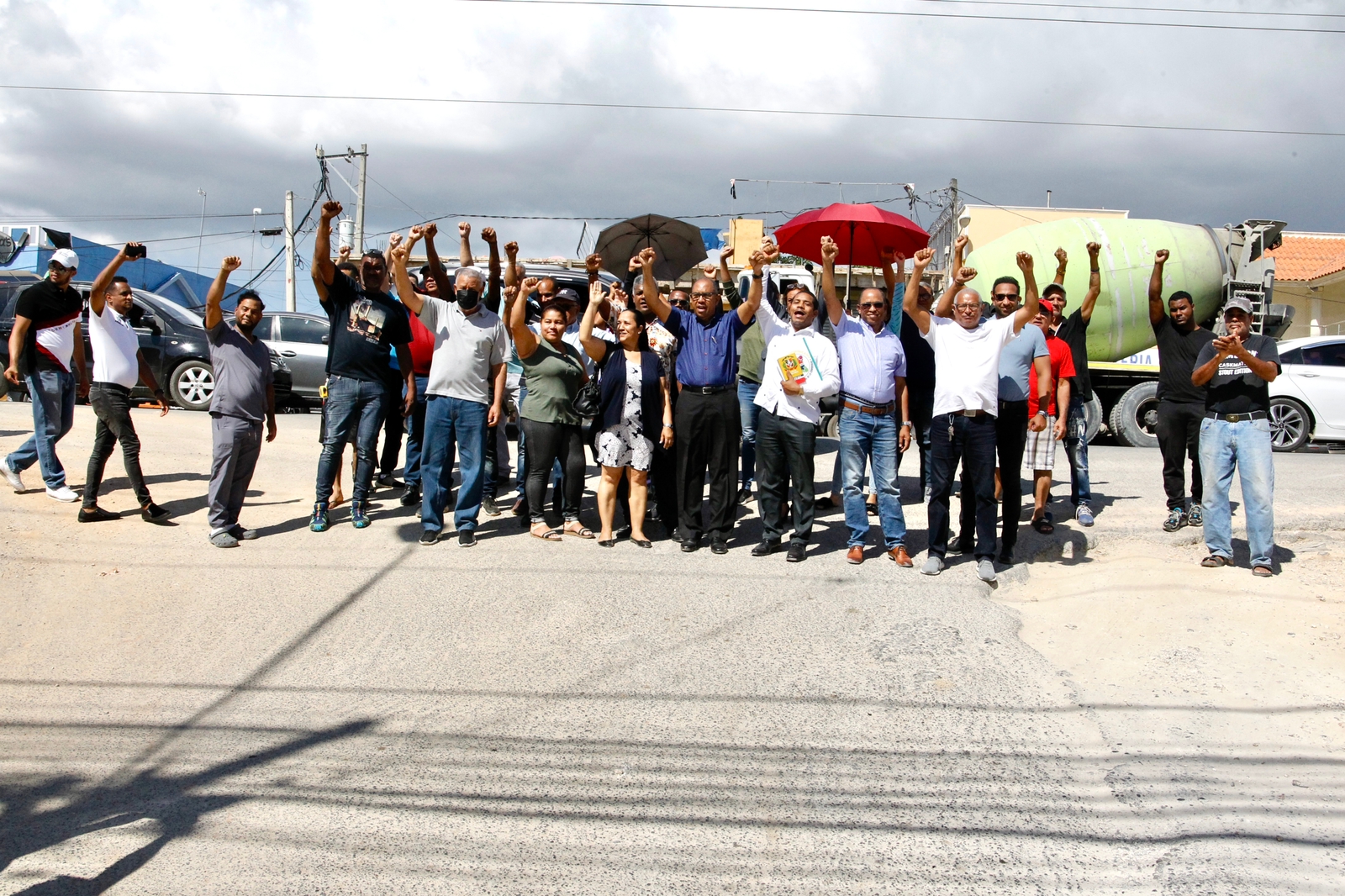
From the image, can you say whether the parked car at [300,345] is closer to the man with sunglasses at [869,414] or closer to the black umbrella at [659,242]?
the black umbrella at [659,242]

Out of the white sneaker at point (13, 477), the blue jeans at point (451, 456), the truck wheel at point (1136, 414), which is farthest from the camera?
the truck wheel at point (1136, 414)

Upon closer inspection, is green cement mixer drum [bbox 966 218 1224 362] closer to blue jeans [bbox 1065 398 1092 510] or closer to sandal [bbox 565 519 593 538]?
blue jeans [bbox 1065 398 1092 510]

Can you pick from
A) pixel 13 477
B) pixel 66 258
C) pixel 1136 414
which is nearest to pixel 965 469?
pixel 66 258

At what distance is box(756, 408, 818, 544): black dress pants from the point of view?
6.77 meters

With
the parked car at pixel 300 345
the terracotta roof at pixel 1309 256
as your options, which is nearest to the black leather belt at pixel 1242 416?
the parked car at pixel 300 345

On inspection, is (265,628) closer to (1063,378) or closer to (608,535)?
(608,535)

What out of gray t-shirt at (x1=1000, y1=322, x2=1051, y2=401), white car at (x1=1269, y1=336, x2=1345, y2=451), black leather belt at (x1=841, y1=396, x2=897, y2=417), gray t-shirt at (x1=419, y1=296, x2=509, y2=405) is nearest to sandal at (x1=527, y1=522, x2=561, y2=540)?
gray t-shirt at (x1=419, y1=296, x2=509, y2=405)

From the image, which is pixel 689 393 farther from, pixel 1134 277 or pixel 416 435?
pixel 1134 277

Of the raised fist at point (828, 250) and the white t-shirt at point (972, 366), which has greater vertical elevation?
the raised fist at point (828, 250)

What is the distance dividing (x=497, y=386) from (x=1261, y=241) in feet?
35.5

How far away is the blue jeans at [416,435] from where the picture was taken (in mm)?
8086

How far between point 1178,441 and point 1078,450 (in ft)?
2.31

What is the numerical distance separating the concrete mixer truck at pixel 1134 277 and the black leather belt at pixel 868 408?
661 centimetres

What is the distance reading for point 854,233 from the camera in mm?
8586
